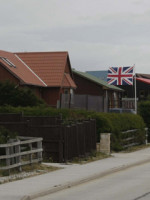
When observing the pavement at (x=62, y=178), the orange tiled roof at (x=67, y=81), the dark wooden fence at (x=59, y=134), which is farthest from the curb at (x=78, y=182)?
the orange tiled roof at (x=67, y=81)

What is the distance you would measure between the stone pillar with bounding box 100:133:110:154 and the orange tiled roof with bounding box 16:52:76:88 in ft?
85.2

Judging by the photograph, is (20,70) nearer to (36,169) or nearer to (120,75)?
(120,75)

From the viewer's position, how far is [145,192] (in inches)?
584

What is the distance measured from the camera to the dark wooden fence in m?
22.8

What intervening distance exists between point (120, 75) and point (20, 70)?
1356 centimetres

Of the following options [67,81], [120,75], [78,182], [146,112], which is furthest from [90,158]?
[67,81]

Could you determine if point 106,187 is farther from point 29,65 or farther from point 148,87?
point 148,87

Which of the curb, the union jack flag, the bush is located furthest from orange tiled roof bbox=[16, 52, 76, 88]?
the curb

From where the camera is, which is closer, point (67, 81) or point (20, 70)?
point (20, 70)

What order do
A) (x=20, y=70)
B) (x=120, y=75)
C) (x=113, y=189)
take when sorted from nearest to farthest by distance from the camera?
(x=113, y=189) < (x=120, y=75) < (x=20, y=70)

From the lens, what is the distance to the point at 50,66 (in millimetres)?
57438

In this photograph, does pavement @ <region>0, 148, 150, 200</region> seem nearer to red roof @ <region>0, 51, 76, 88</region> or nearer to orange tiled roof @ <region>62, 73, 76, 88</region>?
red roof @ <region>0, 51, 76, 88</region>

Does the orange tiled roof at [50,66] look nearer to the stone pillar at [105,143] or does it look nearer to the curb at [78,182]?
the stone pillar at [105,143]

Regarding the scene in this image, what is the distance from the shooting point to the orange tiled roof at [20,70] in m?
50.4
